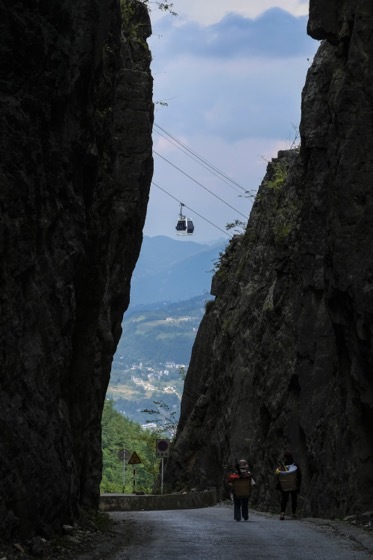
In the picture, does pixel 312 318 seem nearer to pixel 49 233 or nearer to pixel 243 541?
pixel 243 541

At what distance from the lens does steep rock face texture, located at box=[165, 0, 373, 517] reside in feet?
77.0

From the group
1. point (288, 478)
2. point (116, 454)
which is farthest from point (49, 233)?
point (116, 454)

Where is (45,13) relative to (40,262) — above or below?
above

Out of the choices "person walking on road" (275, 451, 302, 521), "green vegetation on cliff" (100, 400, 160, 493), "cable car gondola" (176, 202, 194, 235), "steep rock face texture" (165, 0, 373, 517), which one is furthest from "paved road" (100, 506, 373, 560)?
"green vegetation on cliff" (100, 400, 160, 493)

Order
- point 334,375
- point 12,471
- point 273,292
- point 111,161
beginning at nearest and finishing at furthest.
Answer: point 12,471 → point 111,161 → point 334,375 → point 273,292

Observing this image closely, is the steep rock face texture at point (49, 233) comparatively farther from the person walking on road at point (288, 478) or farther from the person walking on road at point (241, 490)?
the person walking on road at point (288, 478)

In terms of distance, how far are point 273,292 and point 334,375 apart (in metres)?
8.91

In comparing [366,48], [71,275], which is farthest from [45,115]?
[366,48]

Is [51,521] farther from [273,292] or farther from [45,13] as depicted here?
[273,292]

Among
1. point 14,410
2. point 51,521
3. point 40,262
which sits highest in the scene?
point 40,262

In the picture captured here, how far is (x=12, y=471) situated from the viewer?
12.8 metres

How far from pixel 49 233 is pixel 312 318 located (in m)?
16.5

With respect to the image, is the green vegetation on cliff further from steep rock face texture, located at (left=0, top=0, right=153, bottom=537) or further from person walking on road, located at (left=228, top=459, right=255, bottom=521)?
steep rock face texture, located at (left=0, top=0, right=153, bottom=537)

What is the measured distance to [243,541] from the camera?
54.9 feet
